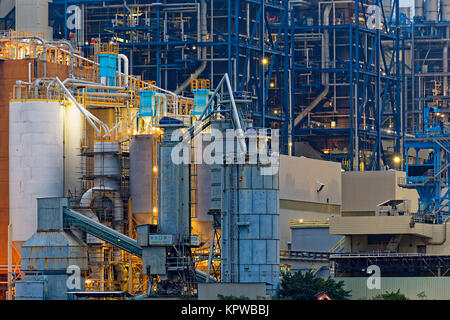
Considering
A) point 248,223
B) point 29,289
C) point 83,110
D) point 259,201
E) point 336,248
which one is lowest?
point 29,289

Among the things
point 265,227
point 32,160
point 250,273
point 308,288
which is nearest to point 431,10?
point 32,160

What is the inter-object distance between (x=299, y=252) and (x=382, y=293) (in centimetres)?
1264

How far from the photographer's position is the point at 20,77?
10019cm

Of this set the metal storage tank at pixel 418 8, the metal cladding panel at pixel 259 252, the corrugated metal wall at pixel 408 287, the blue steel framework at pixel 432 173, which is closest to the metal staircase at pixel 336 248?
the blue steel framework at pixel 432 173

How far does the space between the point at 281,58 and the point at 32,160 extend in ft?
162

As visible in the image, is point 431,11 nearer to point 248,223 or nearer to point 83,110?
point 83,110

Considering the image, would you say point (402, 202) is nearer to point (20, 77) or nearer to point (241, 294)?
point (241, 294)

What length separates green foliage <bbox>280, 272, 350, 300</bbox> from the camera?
83.8 m

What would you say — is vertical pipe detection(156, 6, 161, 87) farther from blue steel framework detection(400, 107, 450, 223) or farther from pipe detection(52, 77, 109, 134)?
pipe detection(52, 77, 109, 134)

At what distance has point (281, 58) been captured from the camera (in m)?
141

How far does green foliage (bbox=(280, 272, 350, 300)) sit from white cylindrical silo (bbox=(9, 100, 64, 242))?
19246 millimetres

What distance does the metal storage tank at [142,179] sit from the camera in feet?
312

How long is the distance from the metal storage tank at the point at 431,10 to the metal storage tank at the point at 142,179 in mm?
70806

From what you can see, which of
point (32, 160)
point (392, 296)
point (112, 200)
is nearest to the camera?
point (392, 296)
